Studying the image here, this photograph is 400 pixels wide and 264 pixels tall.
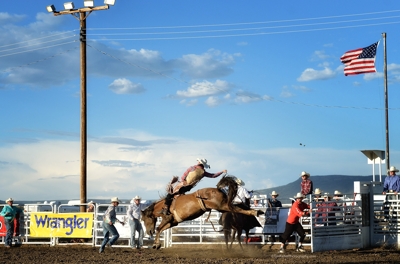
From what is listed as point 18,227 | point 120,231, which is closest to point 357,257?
point 120,231

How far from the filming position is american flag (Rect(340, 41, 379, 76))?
25.7 meters

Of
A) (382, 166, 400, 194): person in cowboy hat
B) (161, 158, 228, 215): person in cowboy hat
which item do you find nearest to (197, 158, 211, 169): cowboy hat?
(161, 158, 228, 215): person in cowboy hat

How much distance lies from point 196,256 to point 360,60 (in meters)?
12.5

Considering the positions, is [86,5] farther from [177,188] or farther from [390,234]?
[390,234]

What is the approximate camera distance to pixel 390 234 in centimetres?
1848

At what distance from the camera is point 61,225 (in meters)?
21.1

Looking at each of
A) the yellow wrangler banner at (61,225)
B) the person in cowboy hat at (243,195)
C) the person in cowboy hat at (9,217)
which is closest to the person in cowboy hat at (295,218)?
the person in cowboy hat at (243,195)

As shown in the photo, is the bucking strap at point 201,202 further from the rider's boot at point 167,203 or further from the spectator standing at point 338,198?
the spectator standing at point 338,198

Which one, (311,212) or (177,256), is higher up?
(311,212)

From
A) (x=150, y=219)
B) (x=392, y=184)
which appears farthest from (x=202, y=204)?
(x=392, y=184)

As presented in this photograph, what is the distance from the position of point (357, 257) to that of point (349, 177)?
189m

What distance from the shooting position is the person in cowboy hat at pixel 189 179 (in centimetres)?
1585

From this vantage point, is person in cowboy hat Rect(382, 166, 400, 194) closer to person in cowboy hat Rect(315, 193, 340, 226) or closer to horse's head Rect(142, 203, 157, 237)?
person in cowboy hat Rect(315, 193, 340, 226)

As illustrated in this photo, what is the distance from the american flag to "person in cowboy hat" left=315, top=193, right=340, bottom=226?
8693mm
